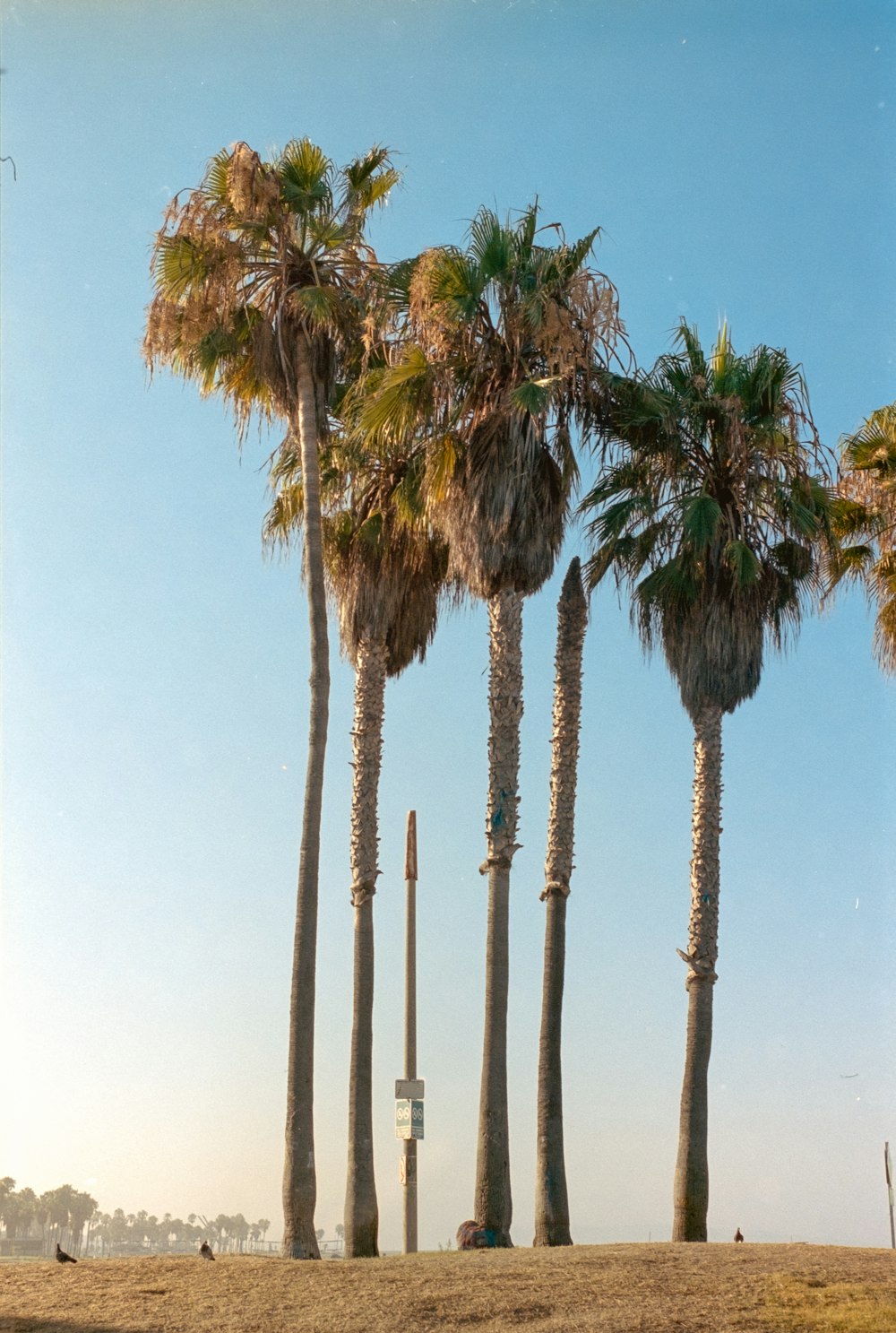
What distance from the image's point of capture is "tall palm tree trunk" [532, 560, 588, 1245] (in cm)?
2123

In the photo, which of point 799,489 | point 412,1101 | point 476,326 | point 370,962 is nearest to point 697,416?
point 799,489

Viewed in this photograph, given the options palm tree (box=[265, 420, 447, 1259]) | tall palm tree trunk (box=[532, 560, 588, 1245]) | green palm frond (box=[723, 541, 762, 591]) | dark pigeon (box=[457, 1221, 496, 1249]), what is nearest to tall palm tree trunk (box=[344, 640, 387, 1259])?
palm tree (box=[265, 420, 447, 1259])

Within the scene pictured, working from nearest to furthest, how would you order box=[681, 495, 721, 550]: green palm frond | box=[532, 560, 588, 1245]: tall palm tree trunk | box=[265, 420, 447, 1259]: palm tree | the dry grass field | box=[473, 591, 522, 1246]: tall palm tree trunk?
the dry grass field < box=[473, 591, 522, 1246]: tall palm tree trunk < box=[532, 560, 588, 1245]: tall palm tree trunk < box=[265, 420, 447, 1259]: palm tree < box=[681, 495, 721, 550]: green palm frond

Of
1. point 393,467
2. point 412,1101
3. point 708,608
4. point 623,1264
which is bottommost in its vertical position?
point 623,1264

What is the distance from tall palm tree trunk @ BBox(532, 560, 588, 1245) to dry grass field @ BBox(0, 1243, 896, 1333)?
3.11 m

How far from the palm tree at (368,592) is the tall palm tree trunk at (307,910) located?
146 centimetres

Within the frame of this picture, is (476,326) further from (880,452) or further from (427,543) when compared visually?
(880,452)

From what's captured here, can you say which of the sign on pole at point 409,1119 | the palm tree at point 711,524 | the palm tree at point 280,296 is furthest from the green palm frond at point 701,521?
the sign on pole at point 409,1119

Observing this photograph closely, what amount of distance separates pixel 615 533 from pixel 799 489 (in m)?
2.95

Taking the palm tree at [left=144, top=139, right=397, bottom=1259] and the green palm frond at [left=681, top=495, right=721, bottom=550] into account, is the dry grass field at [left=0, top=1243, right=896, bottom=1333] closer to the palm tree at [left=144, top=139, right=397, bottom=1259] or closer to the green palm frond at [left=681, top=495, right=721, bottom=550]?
the palm tree at [left=144, top=139, right=397, bottom=1259]

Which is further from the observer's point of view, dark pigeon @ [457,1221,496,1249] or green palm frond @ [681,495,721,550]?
green palm frond @ [681,495,721,550]

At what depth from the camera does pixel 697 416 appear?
79.6 feet

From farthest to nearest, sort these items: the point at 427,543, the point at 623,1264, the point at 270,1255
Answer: the point at 427,543 < the point at 270,1255 < the point at 623,1264

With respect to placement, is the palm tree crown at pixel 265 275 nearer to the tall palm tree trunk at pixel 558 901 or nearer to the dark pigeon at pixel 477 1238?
the tall palm tree trunk at pixel 558 901
